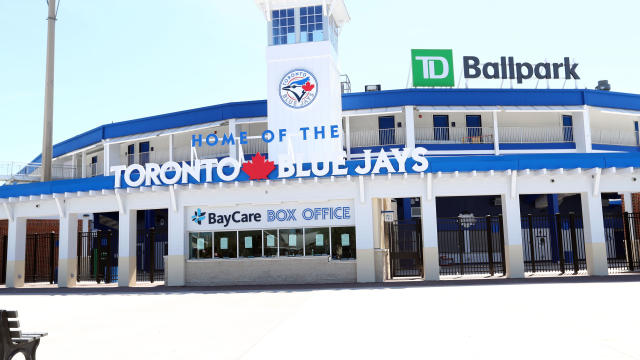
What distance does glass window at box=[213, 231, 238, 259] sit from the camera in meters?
25.3

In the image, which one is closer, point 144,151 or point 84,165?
point 144,151

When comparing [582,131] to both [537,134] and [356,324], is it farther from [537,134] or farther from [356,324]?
[356,324]

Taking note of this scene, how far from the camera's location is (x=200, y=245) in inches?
1011

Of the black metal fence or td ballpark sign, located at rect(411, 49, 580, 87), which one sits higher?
td ballpark sign, located at rect(411, 49, 580, 87)

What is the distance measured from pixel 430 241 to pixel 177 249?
11210mm

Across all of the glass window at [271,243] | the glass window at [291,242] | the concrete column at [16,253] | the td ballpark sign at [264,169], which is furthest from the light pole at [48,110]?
the glass window at [291,242]

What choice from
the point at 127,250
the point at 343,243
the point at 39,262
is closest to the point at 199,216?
the point at 127,250

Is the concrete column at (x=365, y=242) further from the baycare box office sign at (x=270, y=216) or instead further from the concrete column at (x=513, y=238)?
the concrete column at (x=513, y=238)

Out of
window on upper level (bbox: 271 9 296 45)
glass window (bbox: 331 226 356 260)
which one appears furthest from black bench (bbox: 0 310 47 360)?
window on upper level (bbox: 271 9 296 45)

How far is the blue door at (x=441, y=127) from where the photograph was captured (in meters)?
36.8

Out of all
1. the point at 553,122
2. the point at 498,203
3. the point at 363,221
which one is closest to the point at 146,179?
the point at 363,221

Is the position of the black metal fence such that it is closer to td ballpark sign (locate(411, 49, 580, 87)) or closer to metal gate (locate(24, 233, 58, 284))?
metal gate (locate(24, 233, 58, 284))

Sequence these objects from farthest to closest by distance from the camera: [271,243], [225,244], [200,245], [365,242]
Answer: [200,245] < [225,244] < [271,243] < [365,242]

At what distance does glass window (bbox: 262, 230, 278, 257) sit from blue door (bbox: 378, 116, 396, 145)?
46.8ft
